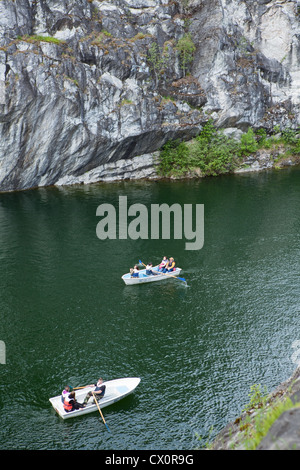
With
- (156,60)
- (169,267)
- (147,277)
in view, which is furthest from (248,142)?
(147,277)

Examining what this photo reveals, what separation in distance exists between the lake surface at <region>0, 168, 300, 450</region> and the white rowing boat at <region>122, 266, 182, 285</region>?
0.55 metres

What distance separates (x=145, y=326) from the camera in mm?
22812

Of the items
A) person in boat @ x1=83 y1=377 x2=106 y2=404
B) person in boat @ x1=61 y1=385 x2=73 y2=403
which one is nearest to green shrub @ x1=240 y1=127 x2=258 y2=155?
person in boat @ x1=83 y1=377 x2=106 y2=404

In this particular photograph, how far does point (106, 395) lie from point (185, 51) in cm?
6568

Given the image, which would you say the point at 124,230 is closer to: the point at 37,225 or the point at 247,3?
the point at 37,225

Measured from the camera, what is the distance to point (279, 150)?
7119cm

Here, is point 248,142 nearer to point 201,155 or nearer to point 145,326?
point 201,155

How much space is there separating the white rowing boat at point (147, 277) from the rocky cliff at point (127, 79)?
33.9m

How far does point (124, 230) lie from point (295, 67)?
2243 inches

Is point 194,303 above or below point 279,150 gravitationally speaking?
below

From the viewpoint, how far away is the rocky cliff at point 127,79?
170ft
